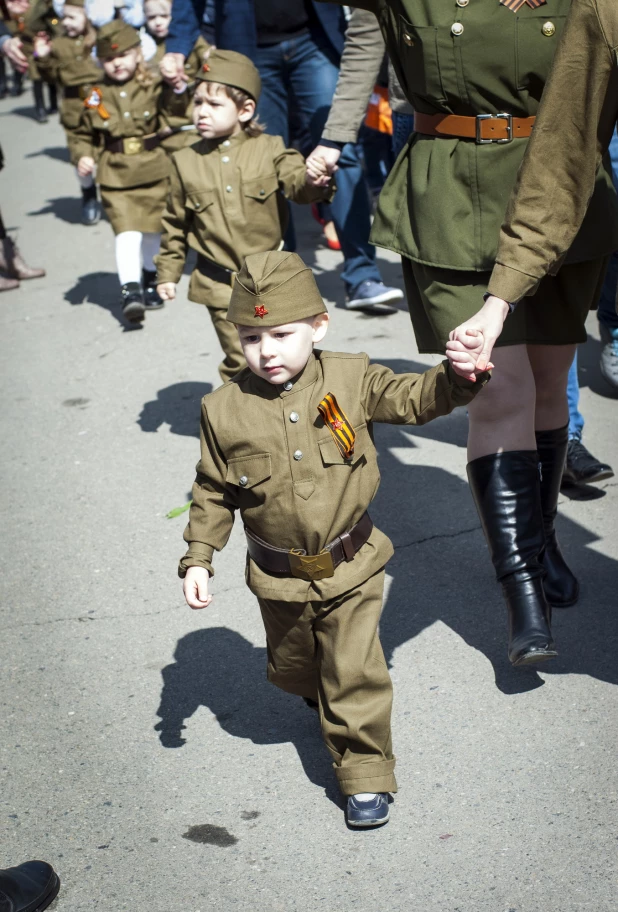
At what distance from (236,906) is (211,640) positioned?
1190mm

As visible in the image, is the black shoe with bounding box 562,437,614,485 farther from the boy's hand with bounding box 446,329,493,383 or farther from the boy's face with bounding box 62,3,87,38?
the boy's face with bounding box 62,3,87,38

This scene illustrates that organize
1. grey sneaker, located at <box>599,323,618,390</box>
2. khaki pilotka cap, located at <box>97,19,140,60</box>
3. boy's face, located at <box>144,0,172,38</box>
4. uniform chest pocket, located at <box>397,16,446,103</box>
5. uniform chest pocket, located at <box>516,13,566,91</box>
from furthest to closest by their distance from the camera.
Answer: boy's face, located at <box>144,0,172,38</box> → khaki pilotka cap, located at <box>97,19,140,60</box> → grey sneaker, located at <box>599,323,618,390</box> → uniform chest pocket, located at <box>397,16,446,103</box> → uniform chest pocket, located at <box>516,13,566,91</box>

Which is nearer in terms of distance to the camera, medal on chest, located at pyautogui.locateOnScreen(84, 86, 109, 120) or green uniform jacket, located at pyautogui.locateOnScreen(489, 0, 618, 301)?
green uniform jacket, located at pyautogui.locateOnScreen(489, 0, 618, 301)

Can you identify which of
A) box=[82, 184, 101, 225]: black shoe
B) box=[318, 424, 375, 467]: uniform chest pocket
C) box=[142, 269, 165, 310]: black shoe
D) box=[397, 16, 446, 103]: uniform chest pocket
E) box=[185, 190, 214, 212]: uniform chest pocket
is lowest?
box=[82, 184, 101, 225]: black shoe

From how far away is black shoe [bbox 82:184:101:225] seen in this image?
10422mm

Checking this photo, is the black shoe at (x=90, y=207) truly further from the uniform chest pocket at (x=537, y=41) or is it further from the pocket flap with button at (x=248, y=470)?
the pocket flap with button at (x=248, y=470)

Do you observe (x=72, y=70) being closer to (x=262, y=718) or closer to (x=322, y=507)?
(x=262, y=718)

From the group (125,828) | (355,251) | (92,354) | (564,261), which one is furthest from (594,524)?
(92,354)

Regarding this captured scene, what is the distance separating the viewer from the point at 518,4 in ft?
9.68

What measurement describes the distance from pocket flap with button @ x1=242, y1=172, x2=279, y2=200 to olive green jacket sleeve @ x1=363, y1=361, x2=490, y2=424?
210cm

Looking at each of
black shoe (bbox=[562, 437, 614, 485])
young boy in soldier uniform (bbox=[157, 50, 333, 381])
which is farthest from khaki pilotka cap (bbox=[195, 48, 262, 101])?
black shoe (bbox=[562, 437, 614, 485])

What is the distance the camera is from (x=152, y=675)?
11.6 ft

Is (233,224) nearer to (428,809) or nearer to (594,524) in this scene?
(594,524)

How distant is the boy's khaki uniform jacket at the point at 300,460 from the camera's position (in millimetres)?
2768
